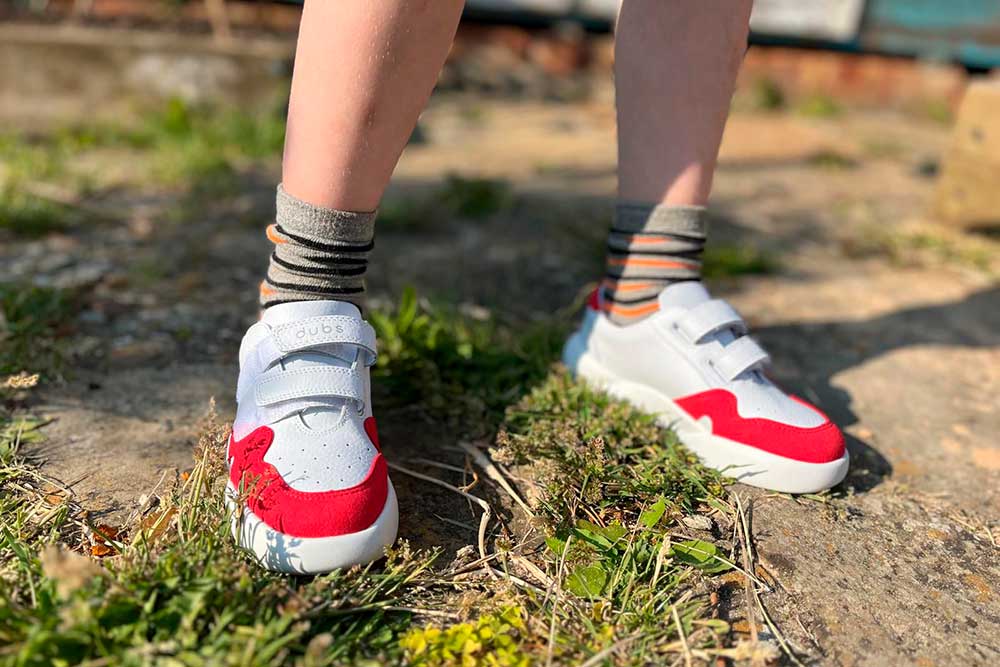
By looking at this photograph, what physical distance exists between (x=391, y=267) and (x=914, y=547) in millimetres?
1367

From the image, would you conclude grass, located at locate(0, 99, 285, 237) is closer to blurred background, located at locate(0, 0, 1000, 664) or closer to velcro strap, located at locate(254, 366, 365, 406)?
blurred background, located at locate(0, 0, 1000, 664)

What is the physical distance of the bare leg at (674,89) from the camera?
1344 mm

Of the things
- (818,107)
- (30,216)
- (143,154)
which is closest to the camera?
(30,216)

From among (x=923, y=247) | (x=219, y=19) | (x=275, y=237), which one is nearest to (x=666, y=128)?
(x=275, y=237)

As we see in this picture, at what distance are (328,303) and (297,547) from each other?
34 cm

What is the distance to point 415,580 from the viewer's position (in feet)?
3.50

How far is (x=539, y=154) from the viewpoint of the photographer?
347cm

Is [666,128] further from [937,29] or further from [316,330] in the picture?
[937,29]

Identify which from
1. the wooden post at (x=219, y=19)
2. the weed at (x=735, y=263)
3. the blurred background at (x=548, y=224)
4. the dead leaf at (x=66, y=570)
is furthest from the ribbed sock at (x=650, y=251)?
the wooden post at (x=219, y=19)

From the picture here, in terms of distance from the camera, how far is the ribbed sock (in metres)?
1.43

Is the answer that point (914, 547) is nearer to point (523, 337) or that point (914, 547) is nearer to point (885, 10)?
point (523, 337)

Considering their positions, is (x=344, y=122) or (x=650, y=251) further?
(x=650, y=251)

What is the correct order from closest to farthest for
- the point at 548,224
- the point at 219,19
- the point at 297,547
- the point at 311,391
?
the point at 297,547
the point at 311,391
the point at 548,224
the point at 219,19

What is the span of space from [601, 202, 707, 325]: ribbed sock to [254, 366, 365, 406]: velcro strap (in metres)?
0.55
